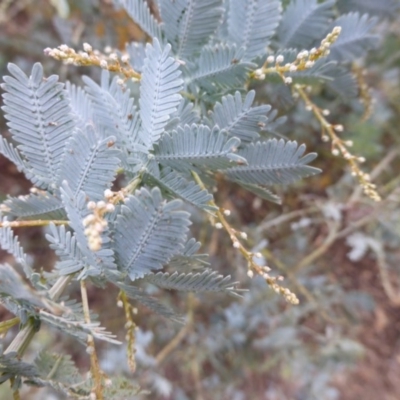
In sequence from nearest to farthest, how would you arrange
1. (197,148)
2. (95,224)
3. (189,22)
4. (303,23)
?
(95,224) → (197,148) → (189,22) → (303,23)

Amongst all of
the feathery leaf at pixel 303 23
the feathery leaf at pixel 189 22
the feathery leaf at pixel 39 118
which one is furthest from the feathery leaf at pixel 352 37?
the feathery leaf at pixel 39 118

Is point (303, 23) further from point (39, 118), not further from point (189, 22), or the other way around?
point (39, 118)

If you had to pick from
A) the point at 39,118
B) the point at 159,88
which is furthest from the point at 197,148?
the point at 39,118

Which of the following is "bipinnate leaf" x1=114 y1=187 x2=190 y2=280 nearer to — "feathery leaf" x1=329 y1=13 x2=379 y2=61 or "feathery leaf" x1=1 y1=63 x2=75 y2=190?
"feathery leaf" x1=1 y1=63 x2=75 y2=190

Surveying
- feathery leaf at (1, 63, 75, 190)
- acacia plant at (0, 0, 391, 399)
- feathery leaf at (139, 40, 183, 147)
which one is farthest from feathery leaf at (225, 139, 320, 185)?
feathery leaf at (1, 63, 75, 190)

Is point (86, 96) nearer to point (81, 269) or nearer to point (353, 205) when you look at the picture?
point (81, 269)

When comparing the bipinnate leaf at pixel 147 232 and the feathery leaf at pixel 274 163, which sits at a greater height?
the feathery leaf at pixel 274 163

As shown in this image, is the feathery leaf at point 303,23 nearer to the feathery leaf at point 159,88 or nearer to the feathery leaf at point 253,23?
the feathery leaf at point 253,23

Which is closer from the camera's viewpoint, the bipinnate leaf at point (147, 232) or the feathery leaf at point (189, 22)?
the bipinnate leaf at point (147, 232)
